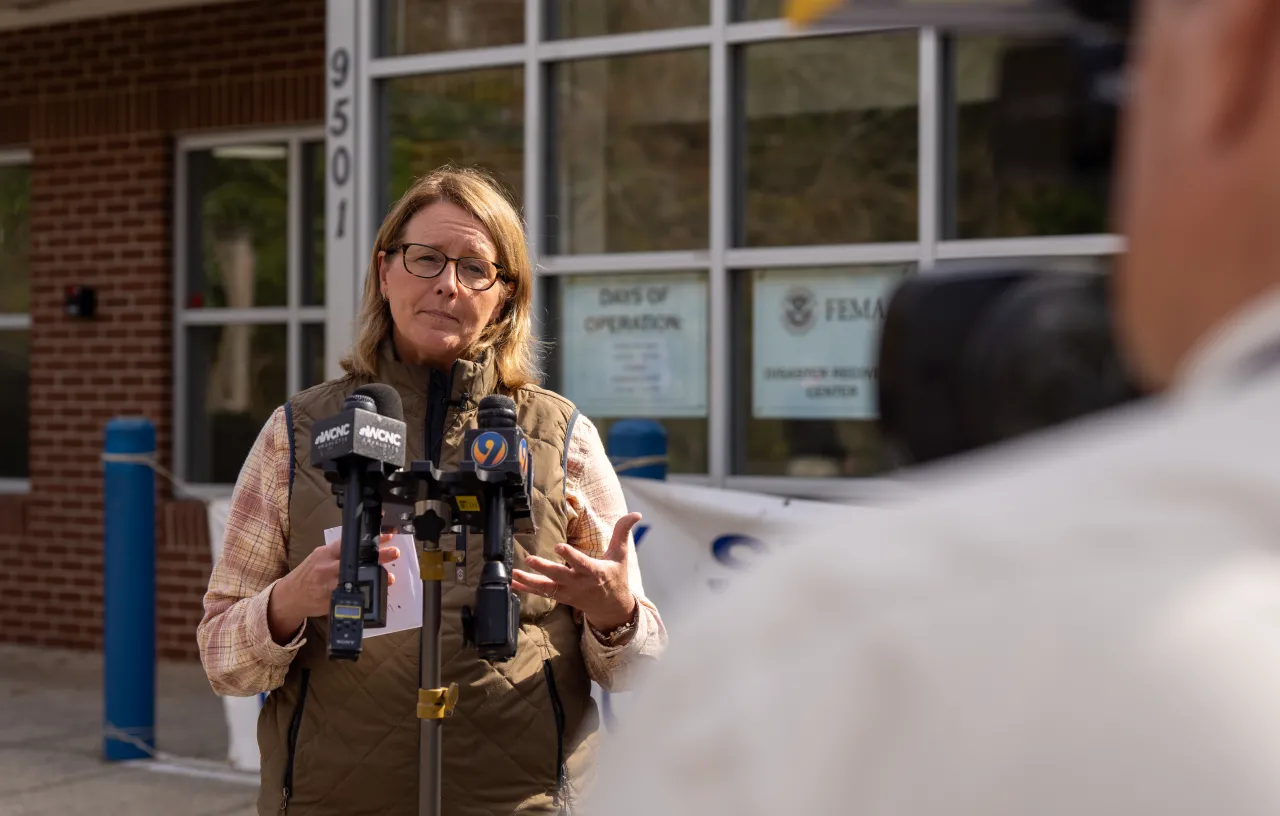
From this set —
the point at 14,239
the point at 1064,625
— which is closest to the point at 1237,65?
the point at 1064,625

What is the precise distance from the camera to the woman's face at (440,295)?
2742mm

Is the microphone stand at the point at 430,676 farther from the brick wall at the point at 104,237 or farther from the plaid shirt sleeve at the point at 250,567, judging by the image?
the brick wall at the point at 104,237

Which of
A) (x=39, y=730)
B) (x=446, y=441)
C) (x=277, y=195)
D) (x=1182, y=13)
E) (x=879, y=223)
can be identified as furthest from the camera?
(x=277, y=195)

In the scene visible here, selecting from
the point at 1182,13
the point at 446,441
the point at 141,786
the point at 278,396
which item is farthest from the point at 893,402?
the point at 278,396

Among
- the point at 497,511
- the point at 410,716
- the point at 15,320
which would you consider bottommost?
the point at 410,716

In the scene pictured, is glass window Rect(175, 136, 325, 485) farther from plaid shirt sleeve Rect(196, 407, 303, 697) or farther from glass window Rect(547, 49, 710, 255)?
plaid shirt sleeve Rect(196, 407, 303, 697)

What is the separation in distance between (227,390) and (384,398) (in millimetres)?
6125

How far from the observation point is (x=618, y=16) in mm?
5590

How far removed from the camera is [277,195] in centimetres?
822

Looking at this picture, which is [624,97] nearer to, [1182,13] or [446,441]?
[446,441]

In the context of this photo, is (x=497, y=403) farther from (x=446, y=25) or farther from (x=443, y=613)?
(x=446, y=25)

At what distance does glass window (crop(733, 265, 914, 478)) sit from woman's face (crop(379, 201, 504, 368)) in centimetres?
259

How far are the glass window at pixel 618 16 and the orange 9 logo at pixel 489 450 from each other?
3349 millimetres

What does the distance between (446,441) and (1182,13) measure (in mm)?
2209
